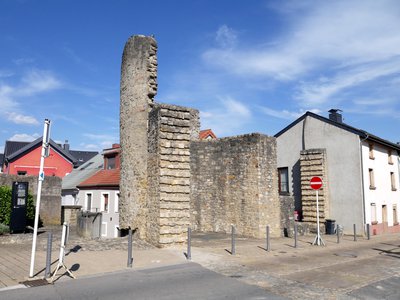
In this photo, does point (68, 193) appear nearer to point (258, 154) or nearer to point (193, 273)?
point (258, 154)

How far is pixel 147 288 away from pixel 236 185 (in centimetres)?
1178

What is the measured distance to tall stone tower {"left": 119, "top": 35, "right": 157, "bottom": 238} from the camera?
14.3m

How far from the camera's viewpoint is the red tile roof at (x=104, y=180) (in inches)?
1118

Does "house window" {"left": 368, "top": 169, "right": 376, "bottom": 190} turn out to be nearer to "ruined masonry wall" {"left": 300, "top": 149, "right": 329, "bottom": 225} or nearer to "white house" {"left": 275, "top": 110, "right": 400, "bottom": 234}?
"white house" {"left": 275, "top": 110, "right": 400, "bottom": 234}

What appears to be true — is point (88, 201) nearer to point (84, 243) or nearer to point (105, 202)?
point (105, 202)

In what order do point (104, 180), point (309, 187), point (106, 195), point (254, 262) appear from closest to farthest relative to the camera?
point (254, 262)
point (309, 187)
point (106, 195)
point (104, 180)

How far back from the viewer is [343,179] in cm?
2198

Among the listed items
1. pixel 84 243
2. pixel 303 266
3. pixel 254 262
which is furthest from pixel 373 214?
pixel 84 243

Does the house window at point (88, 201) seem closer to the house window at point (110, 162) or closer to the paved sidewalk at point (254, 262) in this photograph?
the house window at point (110, 162)

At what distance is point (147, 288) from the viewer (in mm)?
7359

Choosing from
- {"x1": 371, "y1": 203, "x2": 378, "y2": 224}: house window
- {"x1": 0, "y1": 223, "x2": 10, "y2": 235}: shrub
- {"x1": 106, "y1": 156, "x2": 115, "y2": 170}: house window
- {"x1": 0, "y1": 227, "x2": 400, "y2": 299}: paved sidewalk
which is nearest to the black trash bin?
{"x1": 371, "y1": 203, "x2": 378, "y2": 224}: house window

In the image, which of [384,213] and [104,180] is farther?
[104,180]

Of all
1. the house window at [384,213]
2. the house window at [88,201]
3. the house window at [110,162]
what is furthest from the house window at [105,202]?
the house window at [384,213]

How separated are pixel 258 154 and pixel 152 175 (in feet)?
21.7
